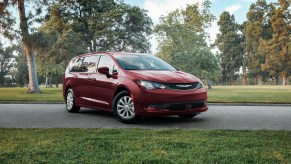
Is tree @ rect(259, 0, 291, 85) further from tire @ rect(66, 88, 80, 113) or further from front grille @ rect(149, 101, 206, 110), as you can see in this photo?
front grille @ rect(149, 101, 206, 110)

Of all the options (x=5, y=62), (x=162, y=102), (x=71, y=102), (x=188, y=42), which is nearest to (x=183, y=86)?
(x=162, y=102)

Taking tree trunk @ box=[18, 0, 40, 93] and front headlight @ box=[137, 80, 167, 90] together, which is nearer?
front headlight @ box=[137, 80, 167, 90]

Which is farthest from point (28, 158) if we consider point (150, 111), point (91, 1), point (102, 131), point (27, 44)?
point (91, 1)

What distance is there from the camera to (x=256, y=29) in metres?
71.1

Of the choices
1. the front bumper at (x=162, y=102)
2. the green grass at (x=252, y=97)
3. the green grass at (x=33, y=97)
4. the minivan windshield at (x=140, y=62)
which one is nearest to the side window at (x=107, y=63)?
the minivan windshield at (x=140, y=62)

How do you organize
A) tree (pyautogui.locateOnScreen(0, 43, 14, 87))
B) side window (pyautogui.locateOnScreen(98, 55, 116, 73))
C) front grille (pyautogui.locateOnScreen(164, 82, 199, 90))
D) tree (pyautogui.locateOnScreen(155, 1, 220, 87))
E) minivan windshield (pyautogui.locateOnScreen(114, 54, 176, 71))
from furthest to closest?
tree (pyautogui.locateOnScreen(0, 43, 14, 87)) < tree (pyautogui.locateOnScreen(155, 1, 220, 87)) < side window (pyautogui.locateOnScreen(98, 55, 116, 73)) < minivan windshield (pyautogui.locateOnScreen(114, 54, 176, 71)) < front grille (pyautogui.locateOnScreen(164, 82, 199, 90))

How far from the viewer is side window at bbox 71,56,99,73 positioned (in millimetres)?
9977

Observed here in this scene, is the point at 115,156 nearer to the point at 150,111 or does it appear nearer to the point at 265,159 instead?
the point at 265,159

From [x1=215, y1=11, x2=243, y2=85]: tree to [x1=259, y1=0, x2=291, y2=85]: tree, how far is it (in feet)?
37.0

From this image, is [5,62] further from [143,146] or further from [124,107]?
[143,146]

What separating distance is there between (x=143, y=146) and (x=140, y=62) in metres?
4.43

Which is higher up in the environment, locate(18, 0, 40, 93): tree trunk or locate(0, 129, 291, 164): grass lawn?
locate(18, 0, 40, 93): tree trunk

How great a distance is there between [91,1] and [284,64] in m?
42.9

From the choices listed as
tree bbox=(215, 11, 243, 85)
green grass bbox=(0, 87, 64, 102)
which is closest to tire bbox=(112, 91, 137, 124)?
green grass bbox=(0, 87, 64, 102)
